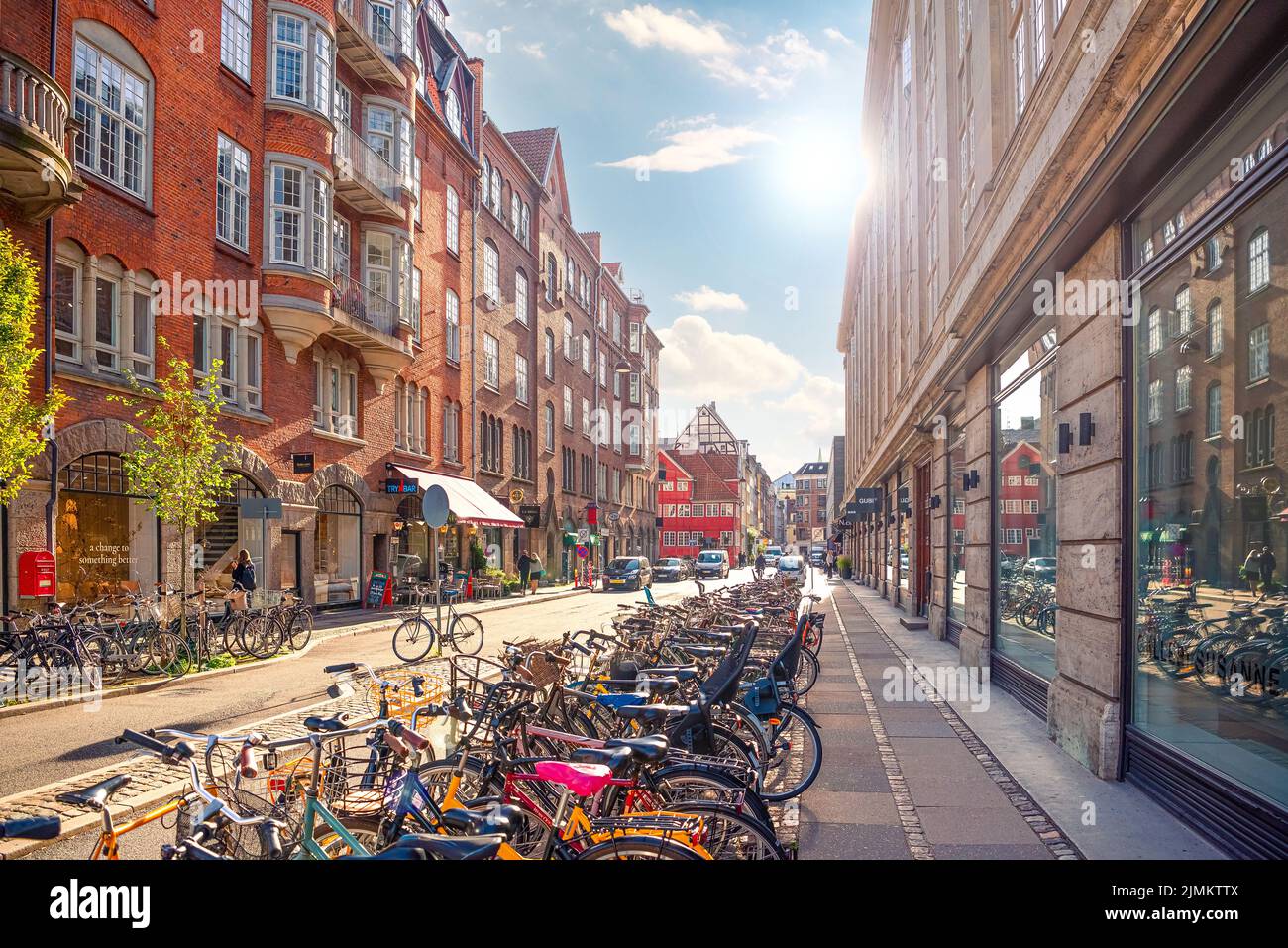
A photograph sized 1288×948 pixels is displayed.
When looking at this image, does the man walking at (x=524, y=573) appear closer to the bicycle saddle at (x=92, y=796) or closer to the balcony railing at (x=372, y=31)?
the balcony railing at (x=372, y=31)

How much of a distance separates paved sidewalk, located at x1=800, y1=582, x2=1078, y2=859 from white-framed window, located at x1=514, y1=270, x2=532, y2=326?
30.8 m

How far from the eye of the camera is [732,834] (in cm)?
353

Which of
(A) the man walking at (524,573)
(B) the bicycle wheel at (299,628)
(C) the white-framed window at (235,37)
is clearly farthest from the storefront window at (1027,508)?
(A) the man walking at (524,573)

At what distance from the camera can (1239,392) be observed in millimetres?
5059

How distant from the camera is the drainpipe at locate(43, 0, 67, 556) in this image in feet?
45.6

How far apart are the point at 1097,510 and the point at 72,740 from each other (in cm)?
927

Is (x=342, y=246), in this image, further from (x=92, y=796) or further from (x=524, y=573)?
(x=92, y=796)

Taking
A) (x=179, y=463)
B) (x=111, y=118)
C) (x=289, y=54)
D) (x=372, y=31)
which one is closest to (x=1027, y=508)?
(x=179, y=463)

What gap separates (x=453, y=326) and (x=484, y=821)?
1183 inches

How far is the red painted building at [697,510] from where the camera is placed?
89.9 m
